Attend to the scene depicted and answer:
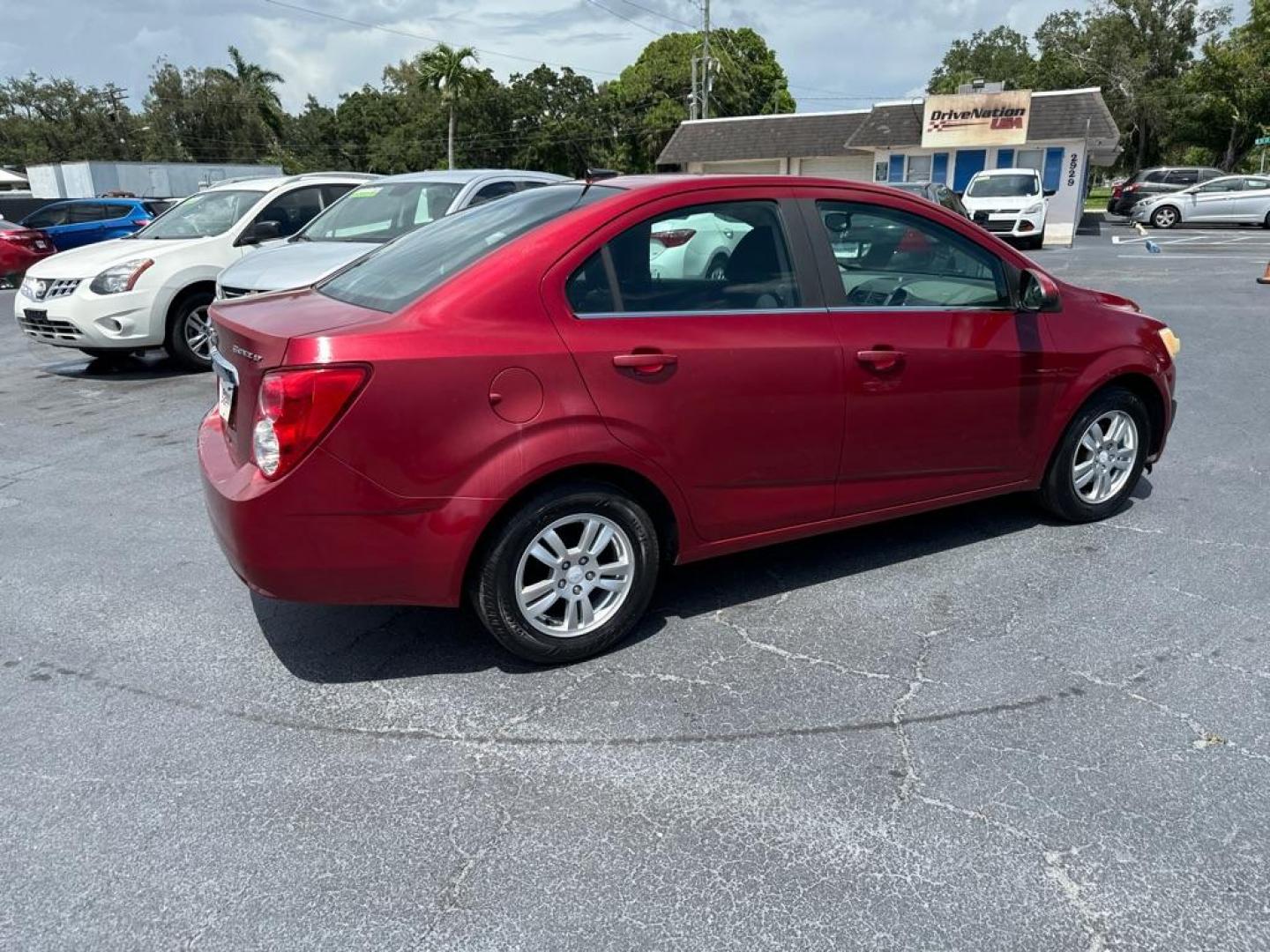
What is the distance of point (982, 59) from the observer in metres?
88.6

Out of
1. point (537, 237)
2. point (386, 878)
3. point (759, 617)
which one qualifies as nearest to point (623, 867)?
point (386, 878)

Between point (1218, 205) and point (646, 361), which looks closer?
point (646, 361)

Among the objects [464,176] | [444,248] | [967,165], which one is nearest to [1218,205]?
[967,165]

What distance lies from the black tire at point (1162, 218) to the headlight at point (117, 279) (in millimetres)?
30133

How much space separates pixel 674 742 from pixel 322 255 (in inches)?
238

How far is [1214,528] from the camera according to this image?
5055mm

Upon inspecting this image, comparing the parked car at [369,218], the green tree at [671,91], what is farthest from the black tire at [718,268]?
the green tree at [671,91]

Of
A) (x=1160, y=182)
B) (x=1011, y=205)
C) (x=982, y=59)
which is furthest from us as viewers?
(x=982, y=59)

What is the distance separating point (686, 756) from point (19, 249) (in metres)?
18.1

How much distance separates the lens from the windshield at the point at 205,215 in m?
9.82

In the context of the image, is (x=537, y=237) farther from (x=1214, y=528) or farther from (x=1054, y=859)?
(x=1214, y=528)

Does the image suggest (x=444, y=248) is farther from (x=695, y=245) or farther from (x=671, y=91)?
(x=671, y=91)

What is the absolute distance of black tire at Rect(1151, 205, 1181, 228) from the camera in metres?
30.2

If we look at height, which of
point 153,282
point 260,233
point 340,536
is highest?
point 260,233
